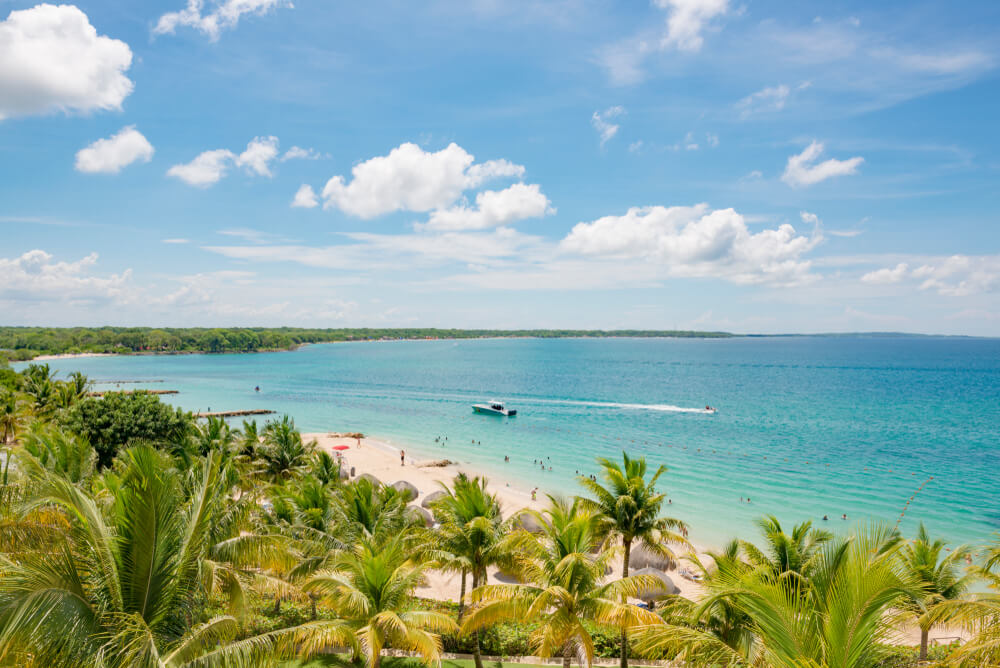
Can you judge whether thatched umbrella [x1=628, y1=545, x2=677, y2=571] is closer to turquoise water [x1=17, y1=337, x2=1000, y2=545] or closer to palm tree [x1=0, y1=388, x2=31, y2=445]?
turquoise water [x1=17, y1=337, x2=1000, y2=545]

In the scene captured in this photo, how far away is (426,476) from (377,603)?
34.7 m

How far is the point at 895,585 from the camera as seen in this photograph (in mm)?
5457

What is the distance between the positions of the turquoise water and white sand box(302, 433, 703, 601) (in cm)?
248

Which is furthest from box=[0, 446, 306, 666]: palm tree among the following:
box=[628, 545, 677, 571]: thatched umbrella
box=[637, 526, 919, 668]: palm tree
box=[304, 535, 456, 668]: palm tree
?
box=[628, 545, 677, 571]: thatched umbrella

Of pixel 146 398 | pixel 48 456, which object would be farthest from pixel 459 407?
pixel 48 456

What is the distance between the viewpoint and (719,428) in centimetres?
6391

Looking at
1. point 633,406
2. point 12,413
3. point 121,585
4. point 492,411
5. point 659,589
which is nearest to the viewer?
point 121,585

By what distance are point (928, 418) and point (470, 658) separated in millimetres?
79532

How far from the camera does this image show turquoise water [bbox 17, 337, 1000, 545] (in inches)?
1515

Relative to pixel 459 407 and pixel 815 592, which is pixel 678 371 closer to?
pixel 459 407

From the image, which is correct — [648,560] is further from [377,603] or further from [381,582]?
[381,582]

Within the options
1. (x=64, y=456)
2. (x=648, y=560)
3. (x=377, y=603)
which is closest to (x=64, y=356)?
(x=64, y=456)

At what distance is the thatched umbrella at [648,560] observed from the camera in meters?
26.6

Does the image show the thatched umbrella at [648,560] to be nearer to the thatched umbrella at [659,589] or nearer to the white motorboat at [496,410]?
the thatched umbrella at [659,589]
